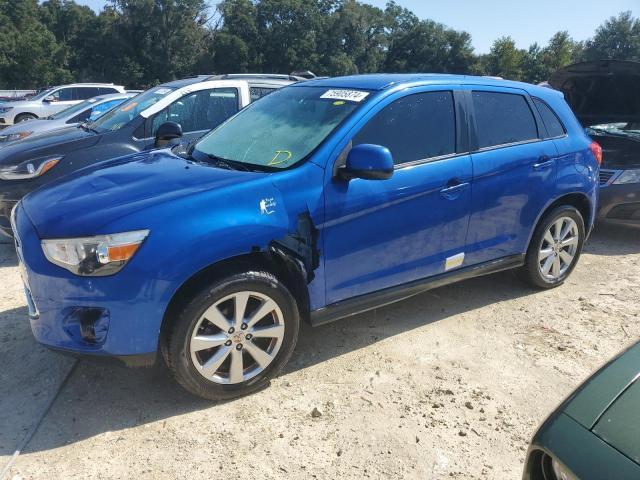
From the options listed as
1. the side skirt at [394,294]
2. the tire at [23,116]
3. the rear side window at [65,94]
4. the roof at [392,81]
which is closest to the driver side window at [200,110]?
the roof at [392,81]

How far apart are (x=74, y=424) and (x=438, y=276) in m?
2.42

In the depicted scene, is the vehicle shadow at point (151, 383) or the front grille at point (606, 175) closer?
the vehicle shadow at point (151, 383)

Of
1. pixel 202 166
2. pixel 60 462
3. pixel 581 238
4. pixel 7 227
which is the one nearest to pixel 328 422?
pixel 60 462

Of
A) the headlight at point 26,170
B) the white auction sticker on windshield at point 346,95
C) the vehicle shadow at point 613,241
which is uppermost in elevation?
the white auction sticker on windshield at point 346,95

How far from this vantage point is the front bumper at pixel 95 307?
2.59 m

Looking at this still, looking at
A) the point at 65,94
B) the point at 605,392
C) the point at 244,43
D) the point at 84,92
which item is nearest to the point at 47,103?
the point at 65,94

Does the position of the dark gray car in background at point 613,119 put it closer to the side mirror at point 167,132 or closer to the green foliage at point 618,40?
the side mirror at point 167,132

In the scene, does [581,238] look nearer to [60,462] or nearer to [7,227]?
[60,462]

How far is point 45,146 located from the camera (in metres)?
5.32

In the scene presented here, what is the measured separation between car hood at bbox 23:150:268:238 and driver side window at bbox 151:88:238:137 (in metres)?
2.37

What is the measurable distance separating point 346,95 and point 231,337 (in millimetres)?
1730

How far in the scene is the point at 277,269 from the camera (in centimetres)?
304

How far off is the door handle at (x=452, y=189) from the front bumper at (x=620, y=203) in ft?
10.8

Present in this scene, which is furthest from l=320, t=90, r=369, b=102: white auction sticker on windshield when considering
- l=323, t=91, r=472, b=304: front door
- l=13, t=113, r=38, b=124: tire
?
l=13, t=113, r=38, b=124: tire
